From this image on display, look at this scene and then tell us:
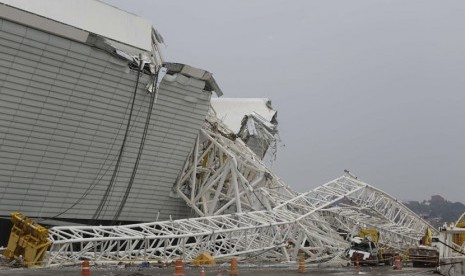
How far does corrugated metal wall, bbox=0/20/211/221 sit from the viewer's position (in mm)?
32688

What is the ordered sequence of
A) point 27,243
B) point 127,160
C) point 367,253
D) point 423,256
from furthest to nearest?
1. point 127,160
2. point 367,253
3. point 423,256
4. point 27,243

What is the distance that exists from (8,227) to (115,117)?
11.6 metres

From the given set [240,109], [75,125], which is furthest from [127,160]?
[240,109]

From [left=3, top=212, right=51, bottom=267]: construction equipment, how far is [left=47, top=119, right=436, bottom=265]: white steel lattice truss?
3742mm

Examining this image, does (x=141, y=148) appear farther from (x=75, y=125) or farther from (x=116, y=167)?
(x=75, y=125)

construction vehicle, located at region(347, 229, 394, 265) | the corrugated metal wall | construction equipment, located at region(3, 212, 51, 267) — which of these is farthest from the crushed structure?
construction vehicle, located at region(347, 229, 394, 265)

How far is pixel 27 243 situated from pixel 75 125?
34.5ft

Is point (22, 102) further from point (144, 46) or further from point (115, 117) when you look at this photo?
point (144, 46)

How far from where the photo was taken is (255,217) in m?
40.0

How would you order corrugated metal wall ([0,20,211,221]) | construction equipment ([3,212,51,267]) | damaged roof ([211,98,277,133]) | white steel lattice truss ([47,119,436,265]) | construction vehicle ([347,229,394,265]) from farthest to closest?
1. damaged roof ([211,98,277,133])
2. construction vehicle ([347,229,394,265])
3. white steel lattice truss ([47,119,436,265])
4. corrugated metal wall ([0,20,211,221])
5. construction equipment ([3,212,51,267])

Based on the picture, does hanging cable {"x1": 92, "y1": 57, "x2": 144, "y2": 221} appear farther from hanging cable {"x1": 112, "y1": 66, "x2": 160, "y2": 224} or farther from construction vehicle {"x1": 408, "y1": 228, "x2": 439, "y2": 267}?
construction vehicle {"x1": 408, "y1": 228, "x2": 439, "y2": 267}

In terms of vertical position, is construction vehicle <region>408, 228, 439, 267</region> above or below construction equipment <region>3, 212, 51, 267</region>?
above

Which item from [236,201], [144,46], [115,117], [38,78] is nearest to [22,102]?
[38,78]

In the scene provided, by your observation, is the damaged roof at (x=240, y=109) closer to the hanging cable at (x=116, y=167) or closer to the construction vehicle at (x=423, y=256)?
the hanging cable at (x=116, y=167)
